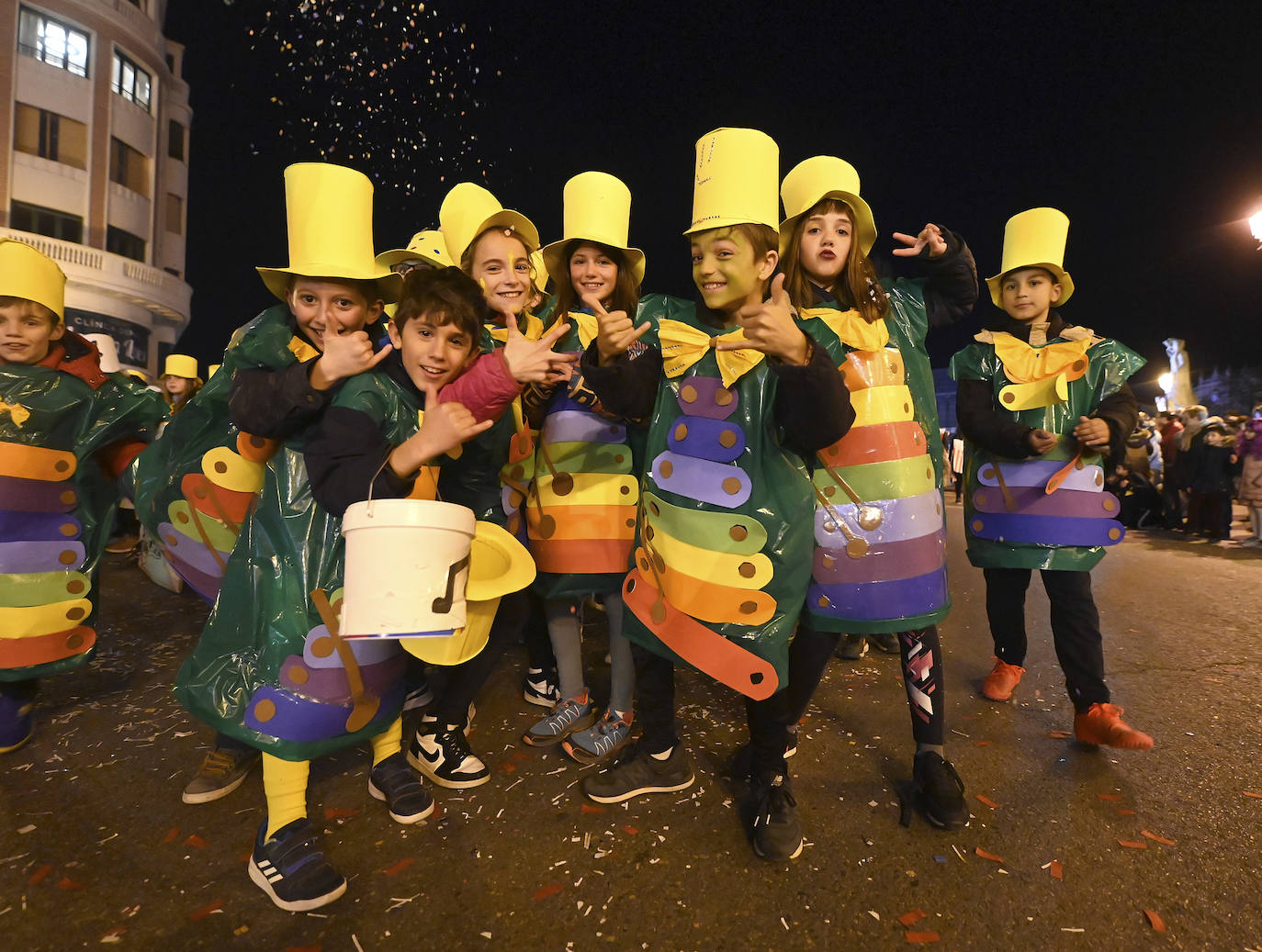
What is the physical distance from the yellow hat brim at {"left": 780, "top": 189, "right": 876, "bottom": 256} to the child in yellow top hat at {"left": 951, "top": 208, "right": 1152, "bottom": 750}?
32.2 inches

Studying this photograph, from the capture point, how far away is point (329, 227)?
2.18 m

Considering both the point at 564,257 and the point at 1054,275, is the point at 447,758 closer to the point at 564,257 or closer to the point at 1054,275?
the point at 564,257

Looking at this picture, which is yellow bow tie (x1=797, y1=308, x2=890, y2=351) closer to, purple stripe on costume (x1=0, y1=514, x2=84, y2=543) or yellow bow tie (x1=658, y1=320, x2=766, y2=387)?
yellow bow tie (x1=658, y1=320, x2=766, y2=387)

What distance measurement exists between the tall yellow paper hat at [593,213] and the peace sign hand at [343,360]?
1092 mm

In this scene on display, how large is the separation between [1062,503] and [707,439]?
5.64 feet

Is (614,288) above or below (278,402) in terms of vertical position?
above

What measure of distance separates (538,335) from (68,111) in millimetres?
25297

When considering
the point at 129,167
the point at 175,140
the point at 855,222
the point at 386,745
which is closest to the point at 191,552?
the point at 386,745

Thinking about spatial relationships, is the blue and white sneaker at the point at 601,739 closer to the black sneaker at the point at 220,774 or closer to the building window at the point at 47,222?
the black sneaker at the point at 220,774

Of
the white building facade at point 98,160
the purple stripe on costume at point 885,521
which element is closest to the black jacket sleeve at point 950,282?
the purple stripe on costume at point 885,521

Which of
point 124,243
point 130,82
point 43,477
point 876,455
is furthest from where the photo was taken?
point 130,82

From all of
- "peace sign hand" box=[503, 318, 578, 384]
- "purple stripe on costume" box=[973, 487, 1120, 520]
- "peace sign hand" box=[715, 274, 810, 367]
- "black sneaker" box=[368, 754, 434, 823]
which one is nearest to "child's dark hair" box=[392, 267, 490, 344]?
"peace sign hand" box=[503, 318, 578, 384]

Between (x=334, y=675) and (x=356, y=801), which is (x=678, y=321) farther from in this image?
(x=356, y=801)

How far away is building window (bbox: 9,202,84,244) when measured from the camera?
1739cm
